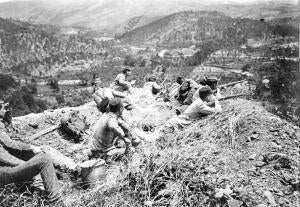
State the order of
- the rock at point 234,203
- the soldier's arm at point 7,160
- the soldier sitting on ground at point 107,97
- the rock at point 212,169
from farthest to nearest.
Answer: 1. the soldier sitting on ground at point 107,97
2. the rock at point 212,169
3. the soldier's arm at point 7,160
4. the rock at point 234,203

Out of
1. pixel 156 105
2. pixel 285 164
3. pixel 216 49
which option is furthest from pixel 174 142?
pixel 216 49

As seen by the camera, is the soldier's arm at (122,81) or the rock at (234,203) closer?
the rock at (234,203)

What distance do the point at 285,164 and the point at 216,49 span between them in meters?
91.9

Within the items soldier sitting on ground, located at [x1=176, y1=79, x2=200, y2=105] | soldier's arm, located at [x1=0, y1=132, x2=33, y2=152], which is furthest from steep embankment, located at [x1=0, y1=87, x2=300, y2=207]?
soldier sitting on ground, located at [x1=176, y1=79, x2=200, y2=105]

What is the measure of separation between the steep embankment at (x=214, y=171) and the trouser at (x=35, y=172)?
0.26m

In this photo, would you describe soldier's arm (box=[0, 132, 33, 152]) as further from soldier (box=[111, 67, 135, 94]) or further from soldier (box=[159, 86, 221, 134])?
soldier (box=[111, 67, 135, 94])

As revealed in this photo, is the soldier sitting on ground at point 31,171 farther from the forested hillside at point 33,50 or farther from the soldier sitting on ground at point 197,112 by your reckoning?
the forested hillside at point 33,50

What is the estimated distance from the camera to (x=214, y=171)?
423cm

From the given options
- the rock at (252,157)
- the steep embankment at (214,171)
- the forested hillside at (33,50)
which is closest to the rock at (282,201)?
the steep embankment at (214,171)

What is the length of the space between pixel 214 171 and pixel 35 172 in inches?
86.5

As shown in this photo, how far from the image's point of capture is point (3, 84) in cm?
7631

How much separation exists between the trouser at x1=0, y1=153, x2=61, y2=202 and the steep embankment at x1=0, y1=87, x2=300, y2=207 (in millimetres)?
256

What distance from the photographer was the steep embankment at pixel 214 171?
3.80m

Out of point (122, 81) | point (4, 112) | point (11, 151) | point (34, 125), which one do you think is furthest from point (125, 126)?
point (122, 81)
